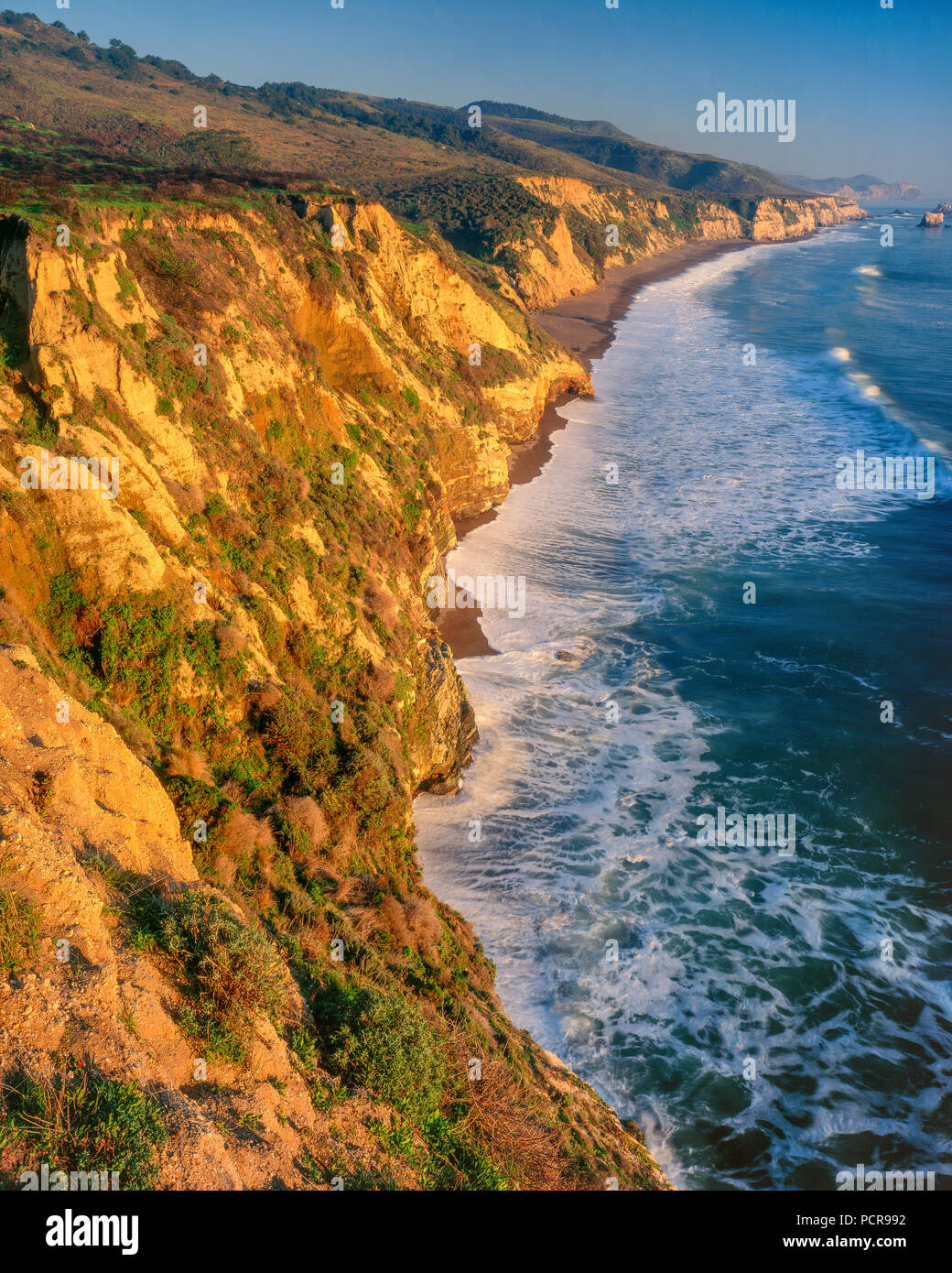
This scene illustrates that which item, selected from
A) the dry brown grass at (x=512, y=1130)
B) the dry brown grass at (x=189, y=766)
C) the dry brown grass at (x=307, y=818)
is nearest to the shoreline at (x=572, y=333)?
the dry brown grass at (x=307, y=818)

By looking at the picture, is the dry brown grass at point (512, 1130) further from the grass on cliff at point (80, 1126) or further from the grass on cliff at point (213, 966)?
the grass on cliff at point (80, 1126)

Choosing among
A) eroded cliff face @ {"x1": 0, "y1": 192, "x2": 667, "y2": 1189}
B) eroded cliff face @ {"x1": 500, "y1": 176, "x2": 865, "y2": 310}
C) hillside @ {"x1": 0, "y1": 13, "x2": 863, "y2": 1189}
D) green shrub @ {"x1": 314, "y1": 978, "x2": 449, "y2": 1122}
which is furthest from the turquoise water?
eroded cliff face @ {"x1": 500, "y1": 176, "x2": 865, "y2": 310}

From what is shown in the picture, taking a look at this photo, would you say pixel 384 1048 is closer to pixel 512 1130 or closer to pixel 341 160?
pixel 512 1130

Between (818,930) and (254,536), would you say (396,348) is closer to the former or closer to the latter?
(254,536)

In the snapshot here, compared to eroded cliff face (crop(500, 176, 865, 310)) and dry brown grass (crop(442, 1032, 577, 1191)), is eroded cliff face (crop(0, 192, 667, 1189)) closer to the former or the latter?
dry brown grass (crop(442, 1032, 577, 1191))
